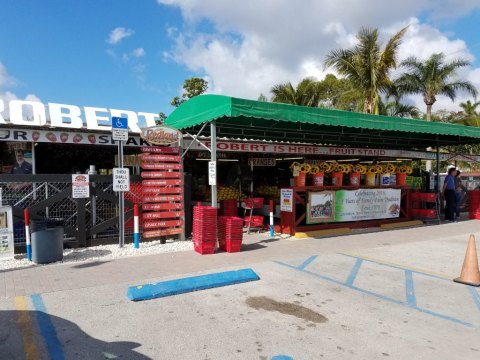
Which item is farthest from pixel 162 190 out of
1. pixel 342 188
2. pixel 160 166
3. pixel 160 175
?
pixel 342 188

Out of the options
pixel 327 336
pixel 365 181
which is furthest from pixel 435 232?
pixel 327 336

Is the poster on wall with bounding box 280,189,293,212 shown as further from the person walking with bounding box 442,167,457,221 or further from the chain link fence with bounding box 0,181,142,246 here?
the person walking with bounding box 442,167,457,221

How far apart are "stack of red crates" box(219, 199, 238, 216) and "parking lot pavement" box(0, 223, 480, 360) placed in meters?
5.20

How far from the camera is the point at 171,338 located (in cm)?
431

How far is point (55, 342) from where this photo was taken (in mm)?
4219

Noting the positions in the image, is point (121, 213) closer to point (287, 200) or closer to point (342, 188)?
point (287, 200)

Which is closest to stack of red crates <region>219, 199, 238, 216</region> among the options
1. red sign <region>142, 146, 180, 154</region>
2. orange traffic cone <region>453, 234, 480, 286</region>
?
red sign <region>142, 146, 180, 154</region>

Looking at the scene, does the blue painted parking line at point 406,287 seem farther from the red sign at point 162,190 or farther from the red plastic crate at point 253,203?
the red plastic crate at point 253,203

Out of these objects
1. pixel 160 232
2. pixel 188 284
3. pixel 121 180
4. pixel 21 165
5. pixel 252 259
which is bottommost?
pixel 252 259

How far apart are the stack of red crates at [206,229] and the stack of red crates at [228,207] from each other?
14.2 feet

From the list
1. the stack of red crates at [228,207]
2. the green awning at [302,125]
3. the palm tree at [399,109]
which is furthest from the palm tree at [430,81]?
the stack of red crates at [228,207]

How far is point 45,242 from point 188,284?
341cm

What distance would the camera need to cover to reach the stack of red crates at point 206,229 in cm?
855

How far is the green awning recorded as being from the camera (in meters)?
8.70
